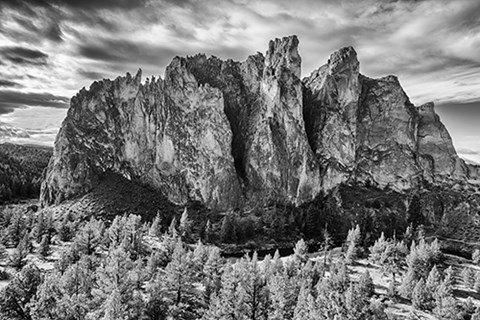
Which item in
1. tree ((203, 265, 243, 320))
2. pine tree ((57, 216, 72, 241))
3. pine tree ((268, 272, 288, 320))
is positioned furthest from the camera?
pine tree ((57, 216, 72, 241))

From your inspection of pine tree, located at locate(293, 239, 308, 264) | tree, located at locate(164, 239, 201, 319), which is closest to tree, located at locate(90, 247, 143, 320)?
tree, located at locate(164, 239, 201, 319)

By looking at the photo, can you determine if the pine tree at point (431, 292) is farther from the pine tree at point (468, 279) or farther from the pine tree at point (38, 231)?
the pine tree at point (38, 231)

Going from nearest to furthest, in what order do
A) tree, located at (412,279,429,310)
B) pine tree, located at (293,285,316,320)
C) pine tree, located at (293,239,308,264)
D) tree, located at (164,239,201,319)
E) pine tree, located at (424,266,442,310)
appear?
pine tree, located at (293,285,316,320) < tree, located at (164,239,201,319) < tree, located at (412,279,429,310) < pine tree, located at (424,266,442,310) < pine tree, located at (293,239,308,264)

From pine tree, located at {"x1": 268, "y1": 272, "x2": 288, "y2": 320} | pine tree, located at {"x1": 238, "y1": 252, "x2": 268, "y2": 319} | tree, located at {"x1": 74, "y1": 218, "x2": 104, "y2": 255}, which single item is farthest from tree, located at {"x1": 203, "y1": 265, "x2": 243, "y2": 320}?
tree, located at {"x1": 74, "y1": 218, "x2": 104, "y2": 255}

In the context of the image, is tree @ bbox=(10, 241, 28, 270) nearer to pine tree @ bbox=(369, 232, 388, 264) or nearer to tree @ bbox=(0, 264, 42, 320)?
tree @ bbox=(0, 264, 42, 320)

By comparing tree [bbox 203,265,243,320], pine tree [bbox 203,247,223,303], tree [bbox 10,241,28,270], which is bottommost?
tree [bbox 10,241,28,270]

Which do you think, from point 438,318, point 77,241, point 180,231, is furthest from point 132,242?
point 438,318

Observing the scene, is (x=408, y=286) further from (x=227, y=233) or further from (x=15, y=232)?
(x=15, y=232)

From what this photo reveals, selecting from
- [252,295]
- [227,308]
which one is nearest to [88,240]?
[252,295]

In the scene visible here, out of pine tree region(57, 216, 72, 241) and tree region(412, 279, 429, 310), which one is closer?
tree region(412, 279, 429, 310)

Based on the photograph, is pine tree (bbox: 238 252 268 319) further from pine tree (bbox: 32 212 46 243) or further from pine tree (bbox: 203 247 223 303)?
pine tree (bbox: 32 212 46 243)

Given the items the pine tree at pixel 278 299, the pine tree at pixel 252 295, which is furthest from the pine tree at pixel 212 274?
the pine tree at pixel 252 295

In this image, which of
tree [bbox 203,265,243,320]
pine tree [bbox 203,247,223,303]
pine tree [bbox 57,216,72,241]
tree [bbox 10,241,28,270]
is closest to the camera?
tree [bbox 203,265,243,320]

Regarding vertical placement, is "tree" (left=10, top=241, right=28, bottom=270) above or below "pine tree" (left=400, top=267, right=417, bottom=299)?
below
